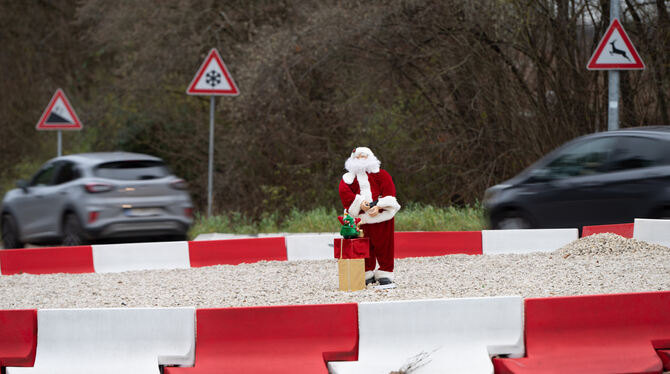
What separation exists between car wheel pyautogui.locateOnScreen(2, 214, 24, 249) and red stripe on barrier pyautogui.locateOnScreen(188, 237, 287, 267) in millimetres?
5286

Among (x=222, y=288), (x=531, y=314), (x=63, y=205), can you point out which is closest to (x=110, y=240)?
(x=63, y=205)

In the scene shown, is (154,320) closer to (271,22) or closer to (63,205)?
(63,205)

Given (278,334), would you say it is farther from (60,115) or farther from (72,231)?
(60,115)

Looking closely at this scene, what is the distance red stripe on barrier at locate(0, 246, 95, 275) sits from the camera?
1085 cm

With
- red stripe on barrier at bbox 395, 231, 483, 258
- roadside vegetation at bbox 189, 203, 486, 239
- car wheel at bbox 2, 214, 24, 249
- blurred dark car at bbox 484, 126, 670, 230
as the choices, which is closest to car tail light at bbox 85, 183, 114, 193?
car wheel at bbox 2, 214, 24, 249

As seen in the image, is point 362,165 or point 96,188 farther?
point 96,188

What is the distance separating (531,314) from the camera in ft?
18.2

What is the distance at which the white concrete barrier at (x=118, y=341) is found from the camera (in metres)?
5.48

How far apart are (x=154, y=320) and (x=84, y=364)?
50 cm

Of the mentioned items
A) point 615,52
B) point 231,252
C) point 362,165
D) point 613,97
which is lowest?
point 231,252

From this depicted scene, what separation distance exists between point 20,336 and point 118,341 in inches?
24.6

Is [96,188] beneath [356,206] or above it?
beneath

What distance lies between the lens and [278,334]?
551 centimetres

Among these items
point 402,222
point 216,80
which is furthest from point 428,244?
point 216,80
